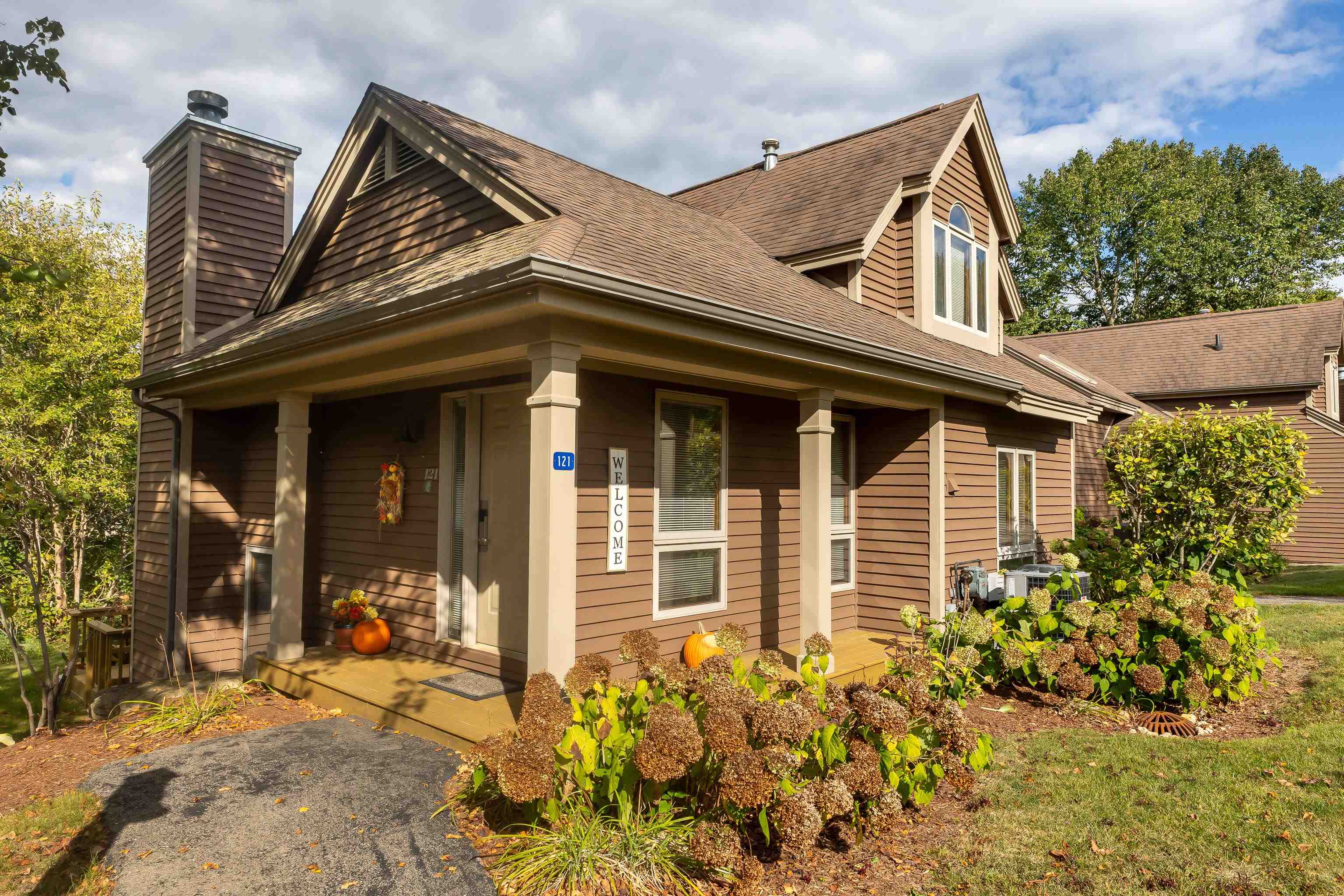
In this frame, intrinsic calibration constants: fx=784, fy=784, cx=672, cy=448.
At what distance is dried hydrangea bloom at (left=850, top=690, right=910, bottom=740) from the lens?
378 centimetres

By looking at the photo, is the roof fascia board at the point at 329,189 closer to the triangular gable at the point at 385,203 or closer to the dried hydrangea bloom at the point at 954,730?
the triangular gable at the point at 385,203

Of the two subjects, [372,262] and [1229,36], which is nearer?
[372,262]

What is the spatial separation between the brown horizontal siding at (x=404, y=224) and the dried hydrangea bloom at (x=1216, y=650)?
6.40 m

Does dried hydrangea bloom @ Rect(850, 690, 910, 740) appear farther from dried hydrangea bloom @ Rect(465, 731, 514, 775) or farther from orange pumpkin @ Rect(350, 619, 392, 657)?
orange pumpkin @ Rect(350, 619, 392, 657)

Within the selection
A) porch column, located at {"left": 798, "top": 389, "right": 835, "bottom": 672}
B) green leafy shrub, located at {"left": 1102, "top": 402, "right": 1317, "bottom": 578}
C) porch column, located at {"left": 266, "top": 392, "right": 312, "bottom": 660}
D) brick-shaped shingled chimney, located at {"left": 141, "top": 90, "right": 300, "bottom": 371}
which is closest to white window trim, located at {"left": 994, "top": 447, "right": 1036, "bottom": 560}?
green leafy shrub, located at {"left": 1102, "top": 402, "right": 1317, "bottom": 578}

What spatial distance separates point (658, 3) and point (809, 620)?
7.85m

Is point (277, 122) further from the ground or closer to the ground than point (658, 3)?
further from the ground

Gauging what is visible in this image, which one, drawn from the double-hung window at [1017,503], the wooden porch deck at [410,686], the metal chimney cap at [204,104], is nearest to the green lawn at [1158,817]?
the wooden porch deck at [410,686]

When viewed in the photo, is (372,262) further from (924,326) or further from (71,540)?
(71,540)

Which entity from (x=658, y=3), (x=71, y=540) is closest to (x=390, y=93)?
(x=658, y=3)

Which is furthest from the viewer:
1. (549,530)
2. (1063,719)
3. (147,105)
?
(147,105)

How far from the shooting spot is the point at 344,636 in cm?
776

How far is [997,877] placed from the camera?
12.0ft

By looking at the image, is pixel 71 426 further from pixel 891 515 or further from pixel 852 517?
pixel 891 515
